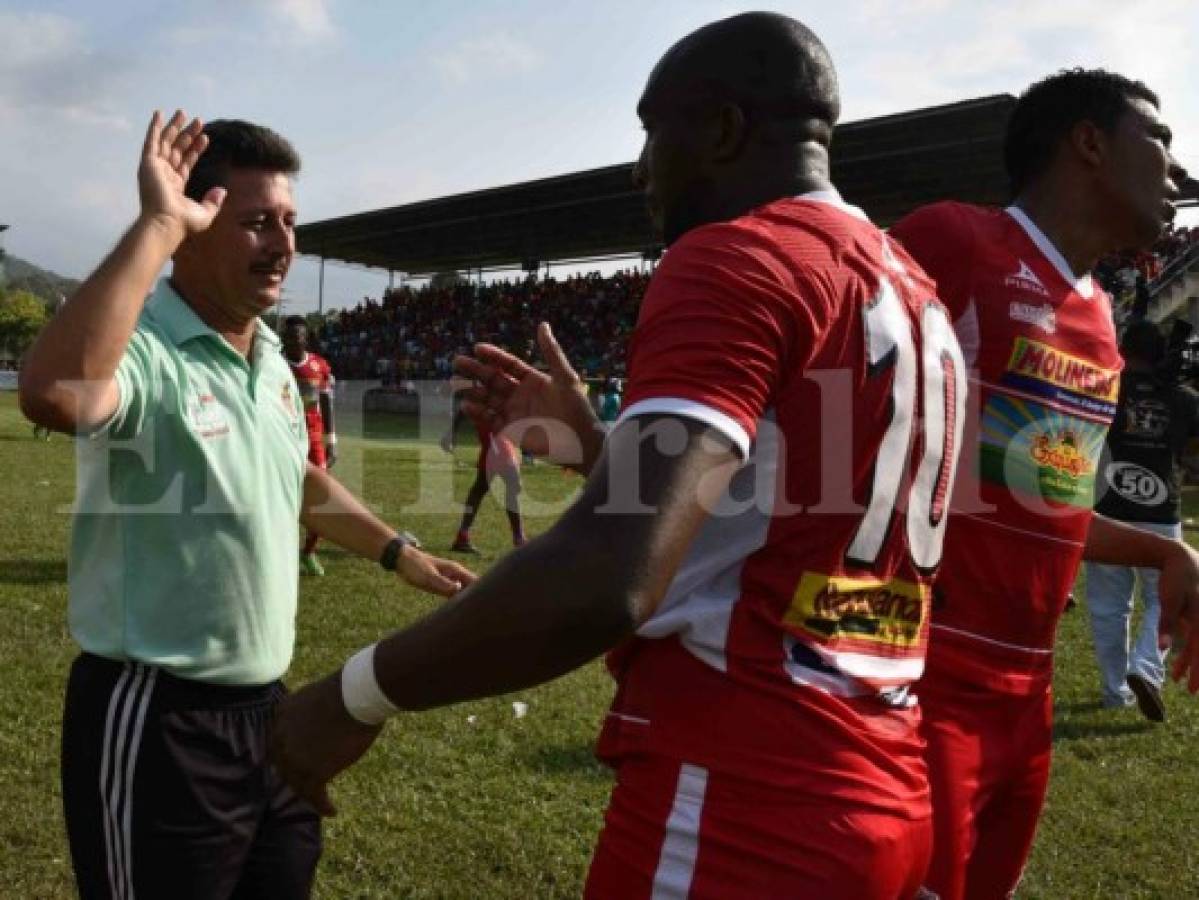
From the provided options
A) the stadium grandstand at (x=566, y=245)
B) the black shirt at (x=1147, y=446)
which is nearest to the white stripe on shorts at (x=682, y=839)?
the black shirt at (x=1147, y=446)

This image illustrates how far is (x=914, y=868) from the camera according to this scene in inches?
65.7

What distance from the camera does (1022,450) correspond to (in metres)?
2.63

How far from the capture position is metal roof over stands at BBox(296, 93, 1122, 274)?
29.9m

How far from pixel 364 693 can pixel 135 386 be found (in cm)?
133

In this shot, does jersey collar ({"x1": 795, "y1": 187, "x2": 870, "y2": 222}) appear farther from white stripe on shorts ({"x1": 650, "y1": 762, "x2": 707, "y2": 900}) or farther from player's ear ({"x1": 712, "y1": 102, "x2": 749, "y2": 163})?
white stripe on shorts ({"x1": 650, "y1": 762, "x2": 707, "y2": 900})

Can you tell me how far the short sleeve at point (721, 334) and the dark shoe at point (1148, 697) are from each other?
6175mm

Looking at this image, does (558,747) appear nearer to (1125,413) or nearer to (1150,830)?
(1150,830)

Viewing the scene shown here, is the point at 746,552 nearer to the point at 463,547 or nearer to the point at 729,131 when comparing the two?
the point at 729,131

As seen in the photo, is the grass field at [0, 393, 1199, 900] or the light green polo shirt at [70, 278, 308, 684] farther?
the grass field at [0, 393, 1199, 900]

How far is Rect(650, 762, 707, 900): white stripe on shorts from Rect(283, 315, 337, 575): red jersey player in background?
826cm

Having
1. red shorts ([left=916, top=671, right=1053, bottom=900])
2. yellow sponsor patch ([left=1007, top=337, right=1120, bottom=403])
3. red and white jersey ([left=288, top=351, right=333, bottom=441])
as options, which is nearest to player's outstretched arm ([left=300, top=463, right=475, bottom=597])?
red shorts ([left=916, top=671, right=1053, bottom=900])

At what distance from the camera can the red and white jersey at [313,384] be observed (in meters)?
10.4

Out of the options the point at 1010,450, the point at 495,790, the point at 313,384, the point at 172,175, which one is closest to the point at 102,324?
the point at 172,175

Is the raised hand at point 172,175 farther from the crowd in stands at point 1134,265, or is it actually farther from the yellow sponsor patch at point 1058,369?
the crowd in stands at point 1134,265
